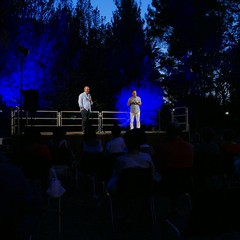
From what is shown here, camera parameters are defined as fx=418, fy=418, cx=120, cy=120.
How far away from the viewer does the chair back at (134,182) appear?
474 cm

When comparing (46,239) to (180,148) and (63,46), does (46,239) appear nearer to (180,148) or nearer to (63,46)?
(180,148)

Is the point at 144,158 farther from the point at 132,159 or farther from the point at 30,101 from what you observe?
the point at 30,101

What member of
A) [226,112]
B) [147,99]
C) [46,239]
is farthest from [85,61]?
[46,239]

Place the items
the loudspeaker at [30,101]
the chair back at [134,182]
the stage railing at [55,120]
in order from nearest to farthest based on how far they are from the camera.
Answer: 1. the chair back at [134,182]
2. the loudspeaker at [30,101]
3. the stage railing at [55,120]

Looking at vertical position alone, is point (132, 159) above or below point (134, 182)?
above

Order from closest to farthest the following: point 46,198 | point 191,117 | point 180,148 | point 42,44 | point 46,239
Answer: point 46,239 < point 180,148 < point 46,198 < point 42,44 < point 191,117

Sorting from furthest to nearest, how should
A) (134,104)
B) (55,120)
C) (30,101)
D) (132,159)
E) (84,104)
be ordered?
(55,120) → (134,104) → (84,104) → (30,101) → (132,159)

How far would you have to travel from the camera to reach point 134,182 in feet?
15.6

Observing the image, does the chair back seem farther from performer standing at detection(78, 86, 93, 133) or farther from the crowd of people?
performer standing at detection(78, 86, 93, 133)

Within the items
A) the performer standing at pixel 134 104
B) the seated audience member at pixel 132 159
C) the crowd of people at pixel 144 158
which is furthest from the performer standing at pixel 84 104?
the seated audience member at pixel 132 159

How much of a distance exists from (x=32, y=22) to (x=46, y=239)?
20.0 m

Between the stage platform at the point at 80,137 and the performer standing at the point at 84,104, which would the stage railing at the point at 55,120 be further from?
the performer standing at the point at 84,104

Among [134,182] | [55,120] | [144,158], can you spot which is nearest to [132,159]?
[144,158]

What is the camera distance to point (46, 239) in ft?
16.0
